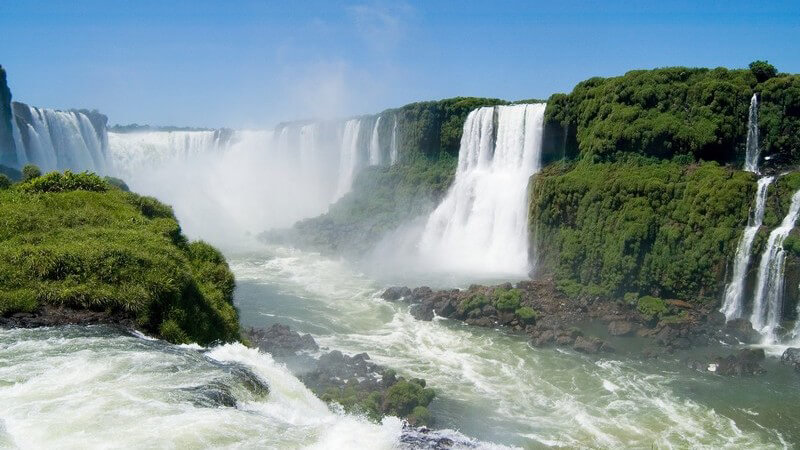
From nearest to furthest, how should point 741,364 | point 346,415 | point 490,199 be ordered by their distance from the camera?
point 346,415, point 741,364, point 490,199

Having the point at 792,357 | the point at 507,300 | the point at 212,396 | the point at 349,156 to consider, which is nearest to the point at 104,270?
the point at 212,396

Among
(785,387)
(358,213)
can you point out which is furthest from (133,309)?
(358,213)

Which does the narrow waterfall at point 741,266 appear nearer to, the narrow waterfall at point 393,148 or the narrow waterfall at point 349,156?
the narrow waterfall at point 393,148

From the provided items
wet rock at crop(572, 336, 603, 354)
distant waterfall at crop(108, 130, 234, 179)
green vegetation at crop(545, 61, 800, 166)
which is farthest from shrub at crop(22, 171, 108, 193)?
distant waterfall at crop(108, 130, 234, 179)

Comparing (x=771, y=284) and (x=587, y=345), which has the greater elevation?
(x=771, y=284)

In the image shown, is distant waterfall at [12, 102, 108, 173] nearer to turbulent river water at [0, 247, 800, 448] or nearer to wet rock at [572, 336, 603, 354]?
turbulent river water at [0, 247, 800, 448]

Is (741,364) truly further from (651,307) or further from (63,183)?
(63,183)

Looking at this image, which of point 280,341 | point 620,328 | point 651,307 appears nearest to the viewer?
point 280,341

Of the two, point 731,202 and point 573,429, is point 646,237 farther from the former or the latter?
point 573,429
